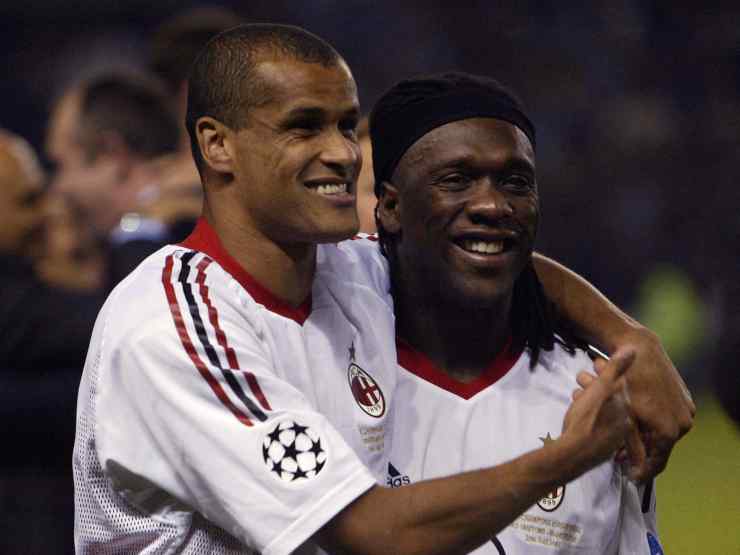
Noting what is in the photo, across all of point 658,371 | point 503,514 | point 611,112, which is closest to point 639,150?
point 611,112

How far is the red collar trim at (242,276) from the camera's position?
275cm

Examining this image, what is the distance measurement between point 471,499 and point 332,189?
73 cm

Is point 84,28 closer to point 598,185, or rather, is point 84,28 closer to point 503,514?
point 598,185

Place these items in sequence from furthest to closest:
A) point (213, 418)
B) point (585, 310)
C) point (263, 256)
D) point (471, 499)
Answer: point (585, 310)
point (263, 256)
point (213, 418)
point (471, 499)

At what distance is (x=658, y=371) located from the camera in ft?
9.84

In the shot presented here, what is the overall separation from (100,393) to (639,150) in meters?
9.66

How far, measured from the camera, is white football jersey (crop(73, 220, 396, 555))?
2.46 meters

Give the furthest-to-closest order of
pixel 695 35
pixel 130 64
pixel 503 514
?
1. pixel 130 64
2. pixel 695 35
3. pixel 503 514

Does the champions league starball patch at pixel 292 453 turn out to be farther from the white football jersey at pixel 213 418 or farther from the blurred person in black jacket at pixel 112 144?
the blurred person in black jacket at pixel 112 144

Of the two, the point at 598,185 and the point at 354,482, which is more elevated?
the point at 354,482

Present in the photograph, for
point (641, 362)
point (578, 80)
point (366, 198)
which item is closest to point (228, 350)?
point (641, 362)

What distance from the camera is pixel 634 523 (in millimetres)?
2988

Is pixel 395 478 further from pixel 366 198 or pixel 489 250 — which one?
pixel 366 198

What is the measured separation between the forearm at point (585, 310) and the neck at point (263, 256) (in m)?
0.75
